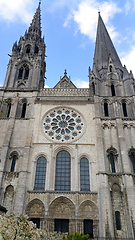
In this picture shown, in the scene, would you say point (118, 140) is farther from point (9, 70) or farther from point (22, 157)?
point (9, 70)

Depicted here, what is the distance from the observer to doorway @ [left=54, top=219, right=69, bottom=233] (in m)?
15.2

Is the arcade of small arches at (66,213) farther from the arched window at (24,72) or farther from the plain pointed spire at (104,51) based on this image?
the plain pointed spire at (104,51)

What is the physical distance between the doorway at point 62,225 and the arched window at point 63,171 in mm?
2404

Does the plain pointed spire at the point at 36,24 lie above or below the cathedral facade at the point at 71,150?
above

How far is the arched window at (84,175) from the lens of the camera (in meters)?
16.6

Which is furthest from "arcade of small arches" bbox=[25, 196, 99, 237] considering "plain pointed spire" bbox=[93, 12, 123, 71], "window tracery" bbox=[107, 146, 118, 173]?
"plain pointed spire" bbox=[93, 12, 123, 71]

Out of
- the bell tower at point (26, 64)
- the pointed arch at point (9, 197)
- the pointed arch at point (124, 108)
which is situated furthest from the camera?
the bell tower at point (26, 64)

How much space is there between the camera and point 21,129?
765 inches

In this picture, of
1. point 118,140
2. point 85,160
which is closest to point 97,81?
point 118,140

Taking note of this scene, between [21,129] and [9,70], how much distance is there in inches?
354

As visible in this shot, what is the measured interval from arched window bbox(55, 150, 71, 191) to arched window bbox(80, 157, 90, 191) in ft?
3.67

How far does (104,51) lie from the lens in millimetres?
26844

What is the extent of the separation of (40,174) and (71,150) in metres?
3.51

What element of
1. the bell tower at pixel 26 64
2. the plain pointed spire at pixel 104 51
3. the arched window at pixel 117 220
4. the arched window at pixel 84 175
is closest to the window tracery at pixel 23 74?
the bell tower at pixel 26 64
